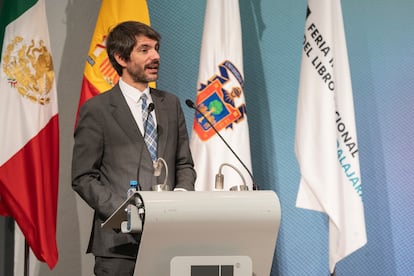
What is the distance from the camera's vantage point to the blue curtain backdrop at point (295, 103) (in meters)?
4.62

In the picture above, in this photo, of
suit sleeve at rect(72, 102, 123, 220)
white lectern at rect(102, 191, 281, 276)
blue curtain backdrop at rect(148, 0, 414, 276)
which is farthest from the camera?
blue curtain backdrop at rect(148, 0, 414, 276)

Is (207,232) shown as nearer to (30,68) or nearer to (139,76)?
(139,76)

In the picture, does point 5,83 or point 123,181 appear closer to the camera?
point 123,181

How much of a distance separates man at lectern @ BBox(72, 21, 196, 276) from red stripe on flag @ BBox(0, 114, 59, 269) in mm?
912

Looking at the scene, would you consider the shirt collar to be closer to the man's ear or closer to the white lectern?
the man's ear

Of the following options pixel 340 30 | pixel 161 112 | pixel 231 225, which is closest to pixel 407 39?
pixel 340 30

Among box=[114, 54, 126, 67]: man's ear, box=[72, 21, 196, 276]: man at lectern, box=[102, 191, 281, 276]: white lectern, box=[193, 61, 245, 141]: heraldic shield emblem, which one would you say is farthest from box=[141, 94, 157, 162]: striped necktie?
box=[193, 61, 245, 141]: heraldic shield emblem

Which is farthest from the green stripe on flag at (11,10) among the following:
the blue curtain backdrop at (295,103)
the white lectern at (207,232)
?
the white lectern at (207,232)

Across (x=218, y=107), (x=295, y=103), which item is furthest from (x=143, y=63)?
(x=295, y=103)

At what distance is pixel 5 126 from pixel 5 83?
0.24m

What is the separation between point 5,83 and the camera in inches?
156

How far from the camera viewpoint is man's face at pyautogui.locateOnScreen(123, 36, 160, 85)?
326cm

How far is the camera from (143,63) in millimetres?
3260

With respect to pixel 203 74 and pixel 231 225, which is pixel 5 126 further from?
pixel 231 225
